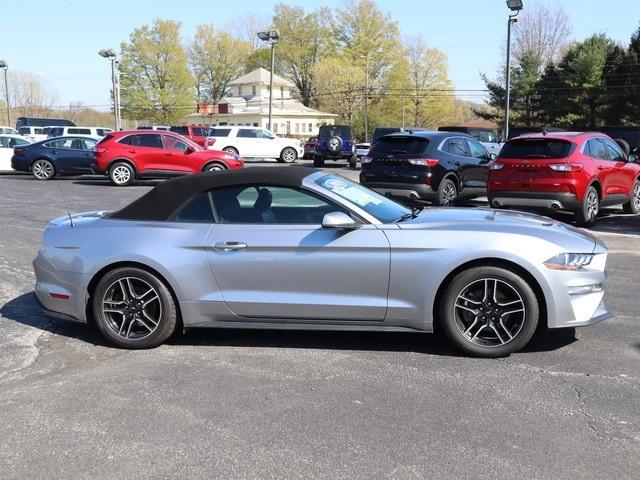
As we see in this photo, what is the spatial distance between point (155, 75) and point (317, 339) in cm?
7110

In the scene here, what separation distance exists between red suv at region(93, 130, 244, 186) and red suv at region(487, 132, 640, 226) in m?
10.1

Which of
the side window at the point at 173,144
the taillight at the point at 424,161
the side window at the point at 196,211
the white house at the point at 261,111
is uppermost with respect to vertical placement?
the white house at the point at 261,111

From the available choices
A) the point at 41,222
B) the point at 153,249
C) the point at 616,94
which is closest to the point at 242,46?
the point at 616,94

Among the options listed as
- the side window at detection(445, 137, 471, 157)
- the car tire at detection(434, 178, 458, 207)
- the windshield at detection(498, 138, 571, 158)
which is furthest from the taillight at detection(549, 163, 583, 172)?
the side window at detection(445, 137, 471, 157)

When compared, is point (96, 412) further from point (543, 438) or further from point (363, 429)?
point (543, 438)

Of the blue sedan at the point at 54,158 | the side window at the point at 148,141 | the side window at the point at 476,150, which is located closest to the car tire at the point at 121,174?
the side window at the point at 148,141

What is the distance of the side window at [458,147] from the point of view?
43.2ft

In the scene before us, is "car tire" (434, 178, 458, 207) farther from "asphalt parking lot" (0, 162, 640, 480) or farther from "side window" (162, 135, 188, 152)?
"side window" (162, 135, 188, 152)

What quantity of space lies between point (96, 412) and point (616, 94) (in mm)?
44325

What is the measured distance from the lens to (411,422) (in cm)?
374

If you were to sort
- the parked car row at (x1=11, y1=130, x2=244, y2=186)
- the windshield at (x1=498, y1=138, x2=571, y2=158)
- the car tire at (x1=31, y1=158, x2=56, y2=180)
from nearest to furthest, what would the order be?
the windshield at (x1=498, y1=138, x2=571, y2=158), the parked car row at (x1=11, y1=130, x2=244, y2=186), the car tire at (x1=31, y1=158, x2=56, y2=180)

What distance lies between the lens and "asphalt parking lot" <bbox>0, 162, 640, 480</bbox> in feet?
10.8

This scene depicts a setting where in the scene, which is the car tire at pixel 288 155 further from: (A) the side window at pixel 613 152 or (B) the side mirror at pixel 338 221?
(B) the side mirror at pixel 338 221

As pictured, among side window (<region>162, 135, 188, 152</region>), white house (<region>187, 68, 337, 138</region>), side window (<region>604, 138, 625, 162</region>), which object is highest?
white house (<region>187, 68, 337, 138</region>)
